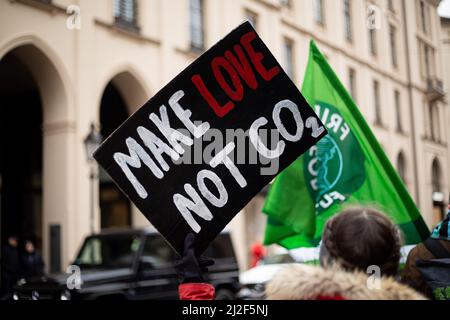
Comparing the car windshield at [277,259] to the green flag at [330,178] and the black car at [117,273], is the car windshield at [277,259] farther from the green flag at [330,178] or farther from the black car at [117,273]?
the green flag at [330,178]

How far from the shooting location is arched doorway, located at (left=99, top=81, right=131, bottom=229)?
11.6 metres

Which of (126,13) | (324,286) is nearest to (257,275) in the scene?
(126,13)

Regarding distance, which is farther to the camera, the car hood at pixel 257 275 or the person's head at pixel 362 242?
the car hood at pixel 257 275

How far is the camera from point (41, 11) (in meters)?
8.36

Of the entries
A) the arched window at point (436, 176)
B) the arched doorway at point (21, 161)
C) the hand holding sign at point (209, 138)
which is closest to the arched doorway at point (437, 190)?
the arched window at point (436, 176)

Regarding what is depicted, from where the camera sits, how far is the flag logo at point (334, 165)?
3871mm

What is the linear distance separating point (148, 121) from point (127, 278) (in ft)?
15.5

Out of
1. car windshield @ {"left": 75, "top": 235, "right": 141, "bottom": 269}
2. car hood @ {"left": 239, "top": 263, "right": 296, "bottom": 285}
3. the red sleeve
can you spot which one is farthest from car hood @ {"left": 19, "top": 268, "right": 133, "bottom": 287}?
the red sleeve

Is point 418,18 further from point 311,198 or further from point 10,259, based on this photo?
point 10,259

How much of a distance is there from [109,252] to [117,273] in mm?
482

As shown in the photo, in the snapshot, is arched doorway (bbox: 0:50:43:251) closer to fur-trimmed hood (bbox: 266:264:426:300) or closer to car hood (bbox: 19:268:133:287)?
car hood (bbox: 19:268:133:287)

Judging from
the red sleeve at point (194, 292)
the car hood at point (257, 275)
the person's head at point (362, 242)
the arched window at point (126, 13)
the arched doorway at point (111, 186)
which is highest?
the arched window at point (126, 13)

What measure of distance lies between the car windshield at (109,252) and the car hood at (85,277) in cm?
17

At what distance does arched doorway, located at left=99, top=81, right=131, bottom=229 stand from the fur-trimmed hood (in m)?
9.84
